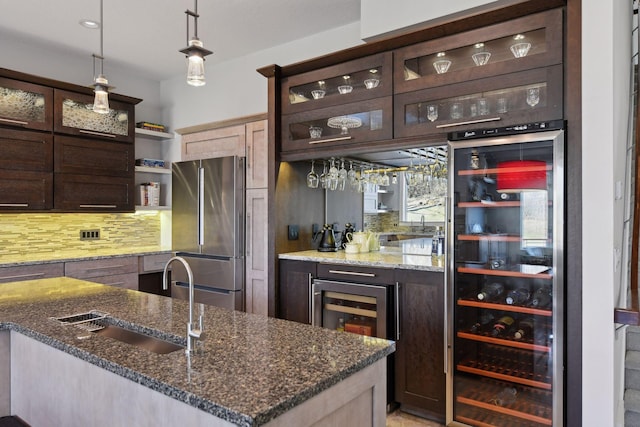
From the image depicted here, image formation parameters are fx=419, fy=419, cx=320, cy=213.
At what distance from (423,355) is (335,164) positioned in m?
1.89

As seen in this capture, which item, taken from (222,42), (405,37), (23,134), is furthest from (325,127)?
(23,134)

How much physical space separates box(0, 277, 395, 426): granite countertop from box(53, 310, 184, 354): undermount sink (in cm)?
4

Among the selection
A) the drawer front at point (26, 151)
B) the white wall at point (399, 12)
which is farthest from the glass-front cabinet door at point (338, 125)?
the drawer front at point (26, 151)

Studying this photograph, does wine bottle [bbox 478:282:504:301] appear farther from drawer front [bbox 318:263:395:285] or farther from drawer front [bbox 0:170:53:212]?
drawer front [bbox 0:170:53:212]

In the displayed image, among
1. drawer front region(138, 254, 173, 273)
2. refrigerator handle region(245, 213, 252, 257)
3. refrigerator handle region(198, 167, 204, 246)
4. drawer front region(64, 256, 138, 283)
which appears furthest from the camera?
drawer front region(138, 254, 173, 273)

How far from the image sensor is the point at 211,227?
419cm

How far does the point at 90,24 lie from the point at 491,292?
389 cm

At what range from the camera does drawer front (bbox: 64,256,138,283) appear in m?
3.89

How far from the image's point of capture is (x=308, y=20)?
11.9ft

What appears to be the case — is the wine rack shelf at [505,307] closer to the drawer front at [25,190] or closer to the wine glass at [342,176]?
the wine glass at [342,176]

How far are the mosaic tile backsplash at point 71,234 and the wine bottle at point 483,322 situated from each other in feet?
11.8

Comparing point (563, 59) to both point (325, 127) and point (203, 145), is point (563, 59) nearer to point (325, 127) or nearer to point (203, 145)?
point (325, 127)

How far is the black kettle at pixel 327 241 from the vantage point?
12.3ft

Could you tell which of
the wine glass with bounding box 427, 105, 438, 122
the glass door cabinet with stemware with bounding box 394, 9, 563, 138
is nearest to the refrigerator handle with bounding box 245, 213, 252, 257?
the glass door cabinet with stemware with bounding box 394, 9, 563, 138
